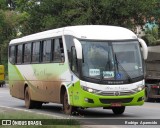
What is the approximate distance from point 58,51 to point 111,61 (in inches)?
100

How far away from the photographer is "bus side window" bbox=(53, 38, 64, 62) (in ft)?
61.1

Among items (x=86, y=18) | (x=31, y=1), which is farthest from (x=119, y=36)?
(x=31, y=1)

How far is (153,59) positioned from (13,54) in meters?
7.85

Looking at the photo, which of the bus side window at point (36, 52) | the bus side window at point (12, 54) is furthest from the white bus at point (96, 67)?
the bus side window at point (12, 54)

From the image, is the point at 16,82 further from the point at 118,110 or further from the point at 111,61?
the point at 111,61

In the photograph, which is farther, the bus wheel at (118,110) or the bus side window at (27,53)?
the bus side window at (27,53)

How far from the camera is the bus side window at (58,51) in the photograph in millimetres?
18625

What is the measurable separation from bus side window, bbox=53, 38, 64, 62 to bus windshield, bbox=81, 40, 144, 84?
4.83ft

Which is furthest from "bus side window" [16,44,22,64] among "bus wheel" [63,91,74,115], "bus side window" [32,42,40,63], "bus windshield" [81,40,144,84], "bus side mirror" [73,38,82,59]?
"bus side mirror" [73,38,82,59]

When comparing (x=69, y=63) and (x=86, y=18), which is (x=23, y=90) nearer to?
(x=69, y=63)

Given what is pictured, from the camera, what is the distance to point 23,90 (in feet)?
78.0

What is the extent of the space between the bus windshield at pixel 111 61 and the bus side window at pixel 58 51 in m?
1.47

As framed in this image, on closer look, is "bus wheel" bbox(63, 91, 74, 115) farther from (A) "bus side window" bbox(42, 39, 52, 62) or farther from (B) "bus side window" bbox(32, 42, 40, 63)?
(B) "bus side window" bbox(32, 42, 40, 63)

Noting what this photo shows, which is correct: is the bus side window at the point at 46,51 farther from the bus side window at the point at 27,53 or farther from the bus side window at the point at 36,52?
the bus side window at the point at 27,53
